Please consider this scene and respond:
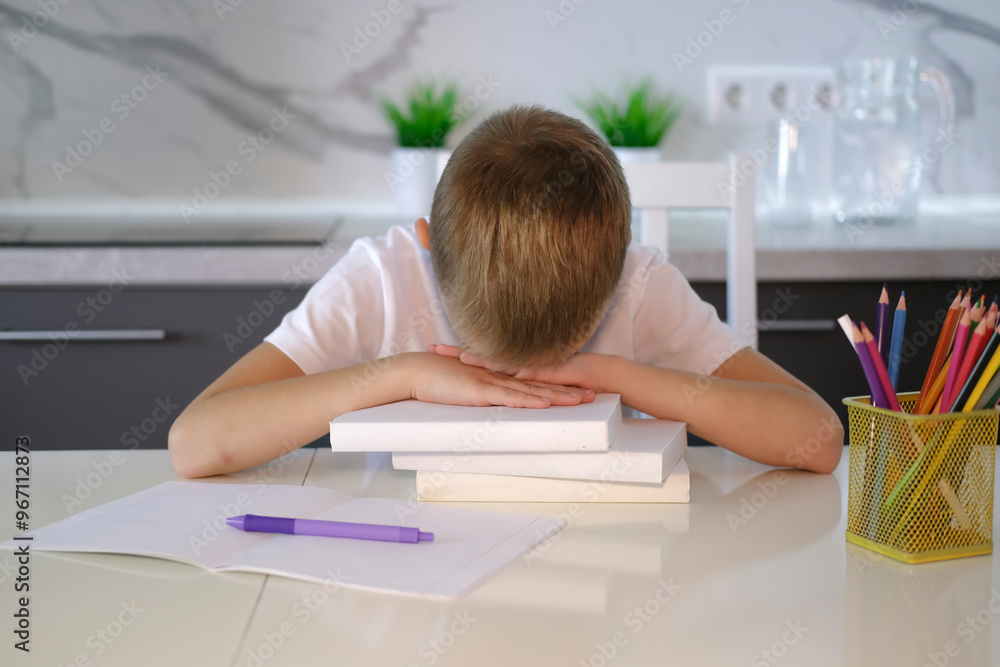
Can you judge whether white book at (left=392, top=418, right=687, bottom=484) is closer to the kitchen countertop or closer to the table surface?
the table surface

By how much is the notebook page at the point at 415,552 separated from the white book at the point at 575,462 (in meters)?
0.04

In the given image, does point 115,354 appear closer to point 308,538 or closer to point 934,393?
point 308,538

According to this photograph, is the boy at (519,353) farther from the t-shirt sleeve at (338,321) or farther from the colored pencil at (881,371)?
the colored pencil at (881,371)

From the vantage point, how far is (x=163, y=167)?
1877 mm

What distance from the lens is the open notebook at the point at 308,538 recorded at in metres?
0.53

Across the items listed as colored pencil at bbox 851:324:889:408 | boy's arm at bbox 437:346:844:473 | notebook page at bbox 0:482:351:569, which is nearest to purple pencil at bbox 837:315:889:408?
colored pencil at bbox 851:324:889:408

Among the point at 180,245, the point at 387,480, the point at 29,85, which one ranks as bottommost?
the point at 387,480

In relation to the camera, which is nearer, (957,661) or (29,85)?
(957,661)

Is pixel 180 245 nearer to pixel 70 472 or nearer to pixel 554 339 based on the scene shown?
A: pixel 70 472

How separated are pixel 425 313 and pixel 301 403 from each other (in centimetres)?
29

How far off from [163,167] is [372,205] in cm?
45

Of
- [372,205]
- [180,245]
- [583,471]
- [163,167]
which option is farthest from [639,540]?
[163,167]

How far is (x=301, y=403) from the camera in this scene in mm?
822

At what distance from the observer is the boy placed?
714mm
